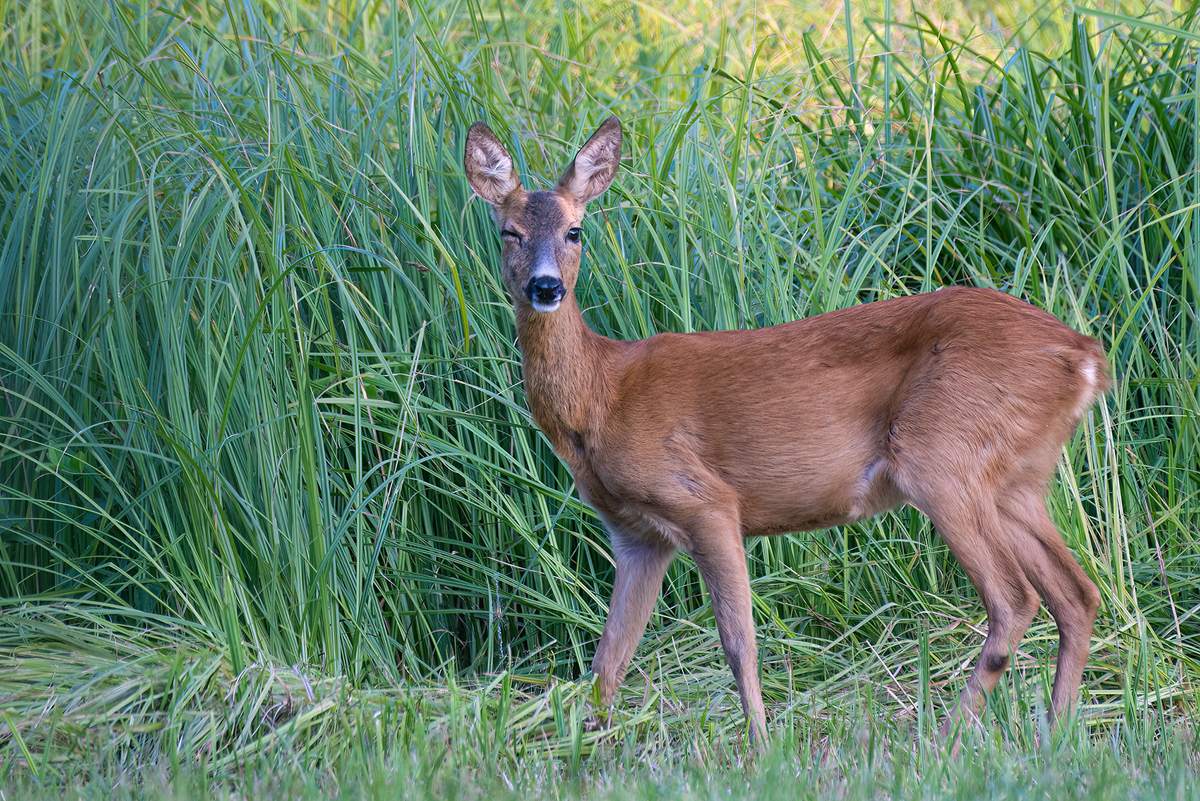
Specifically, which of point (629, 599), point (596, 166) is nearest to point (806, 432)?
point (629, 599)

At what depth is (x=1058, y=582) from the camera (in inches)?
150

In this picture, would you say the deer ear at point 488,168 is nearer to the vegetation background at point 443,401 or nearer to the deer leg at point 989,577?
the vegetation background at point 443,401

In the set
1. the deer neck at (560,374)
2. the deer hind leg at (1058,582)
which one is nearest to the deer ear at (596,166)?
the deer neck at (560,374)

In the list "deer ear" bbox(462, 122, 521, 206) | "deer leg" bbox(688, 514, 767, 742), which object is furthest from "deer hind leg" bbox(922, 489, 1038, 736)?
"deer ear" bbox(462, 122, 521, 206)

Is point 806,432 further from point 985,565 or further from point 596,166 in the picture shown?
point 596,166

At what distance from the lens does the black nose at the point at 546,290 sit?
3.71 meters

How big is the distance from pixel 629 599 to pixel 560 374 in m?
0.82

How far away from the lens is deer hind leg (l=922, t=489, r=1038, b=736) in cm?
361

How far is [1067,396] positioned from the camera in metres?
3.71

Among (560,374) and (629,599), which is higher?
(560,374)

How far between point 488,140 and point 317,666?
1935 millimetres

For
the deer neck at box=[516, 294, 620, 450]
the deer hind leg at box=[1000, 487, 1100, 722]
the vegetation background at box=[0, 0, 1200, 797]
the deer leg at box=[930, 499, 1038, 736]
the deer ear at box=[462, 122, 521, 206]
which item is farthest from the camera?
the deer ear at box=[462, 122, 521, 206]

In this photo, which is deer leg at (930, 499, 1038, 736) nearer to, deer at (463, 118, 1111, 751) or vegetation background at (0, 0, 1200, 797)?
deer at (463, 118, 1111, 751)

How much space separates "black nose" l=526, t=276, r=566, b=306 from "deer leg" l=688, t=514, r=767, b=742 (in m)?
0.86
